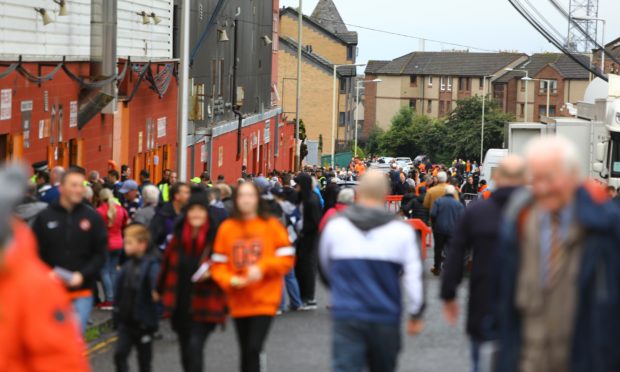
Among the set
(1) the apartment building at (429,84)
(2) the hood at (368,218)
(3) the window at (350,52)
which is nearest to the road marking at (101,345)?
(2) the hood at (368,218)

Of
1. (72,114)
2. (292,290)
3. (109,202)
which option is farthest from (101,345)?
(72,114)

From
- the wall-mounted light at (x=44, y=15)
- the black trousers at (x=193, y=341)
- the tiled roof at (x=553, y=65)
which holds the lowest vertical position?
the black trousers at (x=193, y=341)

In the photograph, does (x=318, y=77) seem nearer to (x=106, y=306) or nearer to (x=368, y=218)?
(x=106, y=306)

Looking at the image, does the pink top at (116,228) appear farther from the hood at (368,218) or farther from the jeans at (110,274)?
the hood at (368,218)

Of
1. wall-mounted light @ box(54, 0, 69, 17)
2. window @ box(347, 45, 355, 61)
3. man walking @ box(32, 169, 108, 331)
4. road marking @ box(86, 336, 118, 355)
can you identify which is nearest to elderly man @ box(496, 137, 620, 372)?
man walking @ box(32, 169, 108, 331)

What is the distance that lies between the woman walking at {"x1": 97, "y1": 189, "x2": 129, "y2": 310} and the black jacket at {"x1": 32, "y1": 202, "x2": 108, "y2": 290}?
5825 mm

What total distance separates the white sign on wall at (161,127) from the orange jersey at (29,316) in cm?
3406

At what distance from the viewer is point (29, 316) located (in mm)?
4926

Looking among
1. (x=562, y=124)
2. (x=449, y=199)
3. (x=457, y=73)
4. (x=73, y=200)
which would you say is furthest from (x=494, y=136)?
(x=73, y=200)

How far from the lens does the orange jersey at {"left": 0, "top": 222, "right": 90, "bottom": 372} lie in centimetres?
489

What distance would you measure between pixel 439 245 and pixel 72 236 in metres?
12.5

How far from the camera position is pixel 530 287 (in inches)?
238

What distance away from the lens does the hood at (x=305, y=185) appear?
16.7 m

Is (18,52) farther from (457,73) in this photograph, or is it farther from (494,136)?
(457,73)
